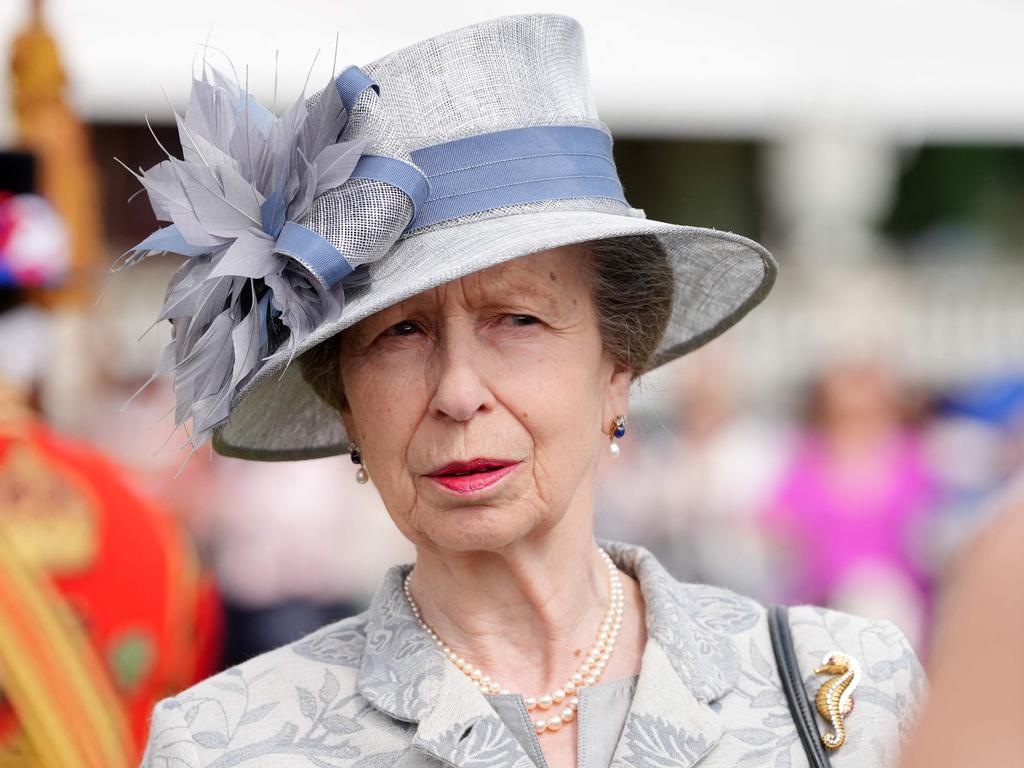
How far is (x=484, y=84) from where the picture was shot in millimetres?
2527

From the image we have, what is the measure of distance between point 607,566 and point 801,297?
31.0 feet

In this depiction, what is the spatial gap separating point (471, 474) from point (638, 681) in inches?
17.5

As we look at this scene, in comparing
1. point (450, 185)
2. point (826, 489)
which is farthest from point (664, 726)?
point (826, 489)

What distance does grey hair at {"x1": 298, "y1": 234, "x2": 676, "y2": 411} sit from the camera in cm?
265

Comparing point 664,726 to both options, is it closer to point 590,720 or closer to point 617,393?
point 590,720

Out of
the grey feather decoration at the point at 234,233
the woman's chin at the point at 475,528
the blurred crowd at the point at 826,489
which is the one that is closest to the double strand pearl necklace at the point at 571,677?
the woman's chin at the point at 475,528

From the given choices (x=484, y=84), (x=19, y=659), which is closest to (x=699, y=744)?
(x=484, y=84)

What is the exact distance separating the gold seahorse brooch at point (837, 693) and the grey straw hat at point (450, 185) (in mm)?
722

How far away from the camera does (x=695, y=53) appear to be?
384 inches

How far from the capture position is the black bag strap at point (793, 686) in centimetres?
244

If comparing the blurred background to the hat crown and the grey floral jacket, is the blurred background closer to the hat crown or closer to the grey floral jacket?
Answer: the hat crown

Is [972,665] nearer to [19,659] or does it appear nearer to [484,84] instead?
[484,84]

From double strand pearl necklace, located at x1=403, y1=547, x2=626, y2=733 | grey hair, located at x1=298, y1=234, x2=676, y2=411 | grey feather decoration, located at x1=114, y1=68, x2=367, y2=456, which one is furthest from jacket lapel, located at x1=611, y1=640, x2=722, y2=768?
grey feather decoration, located at x1=114, y1=68, x2=367, y2=456

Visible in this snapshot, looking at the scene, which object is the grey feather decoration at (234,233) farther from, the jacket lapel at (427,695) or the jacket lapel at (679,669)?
the jacket lapel at (679,669)
